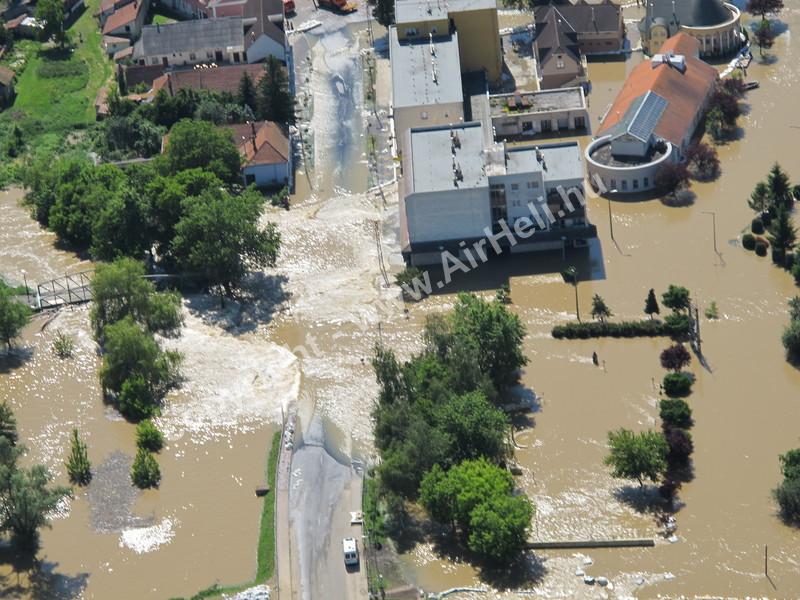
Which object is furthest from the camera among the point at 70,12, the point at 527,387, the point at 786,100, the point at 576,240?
the point at 70,12

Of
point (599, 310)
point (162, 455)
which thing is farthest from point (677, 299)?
point (162, 455)

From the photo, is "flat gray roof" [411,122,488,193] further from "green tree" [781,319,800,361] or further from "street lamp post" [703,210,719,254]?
"green tree" [781,319,800,361]

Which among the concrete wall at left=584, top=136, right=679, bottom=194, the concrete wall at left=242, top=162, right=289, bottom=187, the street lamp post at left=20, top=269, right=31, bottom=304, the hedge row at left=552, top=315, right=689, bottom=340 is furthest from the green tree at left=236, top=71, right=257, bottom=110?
the hedge row at left=552, top=315, right=689, bottom=340

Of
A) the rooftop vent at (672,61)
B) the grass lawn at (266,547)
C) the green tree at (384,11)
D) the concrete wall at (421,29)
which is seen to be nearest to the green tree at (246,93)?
the concrete wall at (421,29)

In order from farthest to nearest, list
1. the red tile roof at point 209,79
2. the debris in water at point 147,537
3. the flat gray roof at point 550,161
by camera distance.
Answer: the red tile roof at point 209,79 → the flat gray roof at point 550,161 → the debris in water at point 147,537

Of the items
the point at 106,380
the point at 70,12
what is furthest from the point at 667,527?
the point at 70,12

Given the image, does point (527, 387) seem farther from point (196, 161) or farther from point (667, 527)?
point (196, 161)

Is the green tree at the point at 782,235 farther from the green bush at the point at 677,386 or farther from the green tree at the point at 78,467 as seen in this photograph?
the green tree at the point at 78,467
